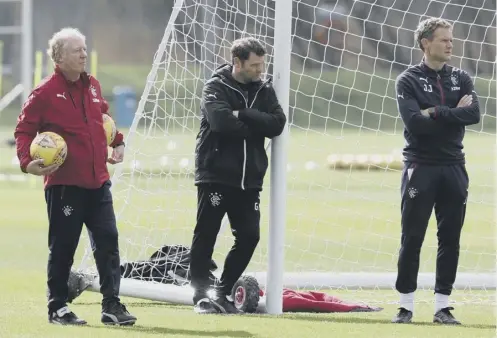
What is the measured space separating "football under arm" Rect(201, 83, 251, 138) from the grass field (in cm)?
125

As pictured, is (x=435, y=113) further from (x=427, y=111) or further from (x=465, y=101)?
(x=465, y=101)

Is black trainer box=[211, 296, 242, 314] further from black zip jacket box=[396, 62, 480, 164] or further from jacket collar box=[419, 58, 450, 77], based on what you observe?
jacket collar box=[419, 58, 450, 77]

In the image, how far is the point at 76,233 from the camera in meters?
8.31

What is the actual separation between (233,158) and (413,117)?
122 centimetres

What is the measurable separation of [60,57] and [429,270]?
4.91m

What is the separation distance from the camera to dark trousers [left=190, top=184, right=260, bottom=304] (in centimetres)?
880

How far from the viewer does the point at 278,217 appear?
9062 mm

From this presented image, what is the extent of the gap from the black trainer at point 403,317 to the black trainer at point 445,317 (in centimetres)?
18

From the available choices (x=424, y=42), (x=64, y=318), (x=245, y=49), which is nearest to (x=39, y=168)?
(x=64, y=318)

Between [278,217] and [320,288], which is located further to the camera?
[320,288]

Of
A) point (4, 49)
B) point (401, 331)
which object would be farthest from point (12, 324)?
point (4, 49)

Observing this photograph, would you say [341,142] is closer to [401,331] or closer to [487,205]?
[487,205]

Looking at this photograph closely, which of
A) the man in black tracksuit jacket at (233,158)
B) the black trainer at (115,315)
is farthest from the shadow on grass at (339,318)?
the black trainer at (115,315)

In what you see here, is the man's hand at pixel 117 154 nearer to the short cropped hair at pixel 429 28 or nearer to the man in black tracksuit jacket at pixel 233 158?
the man in black tracksuit jacket at pixel 233 158
